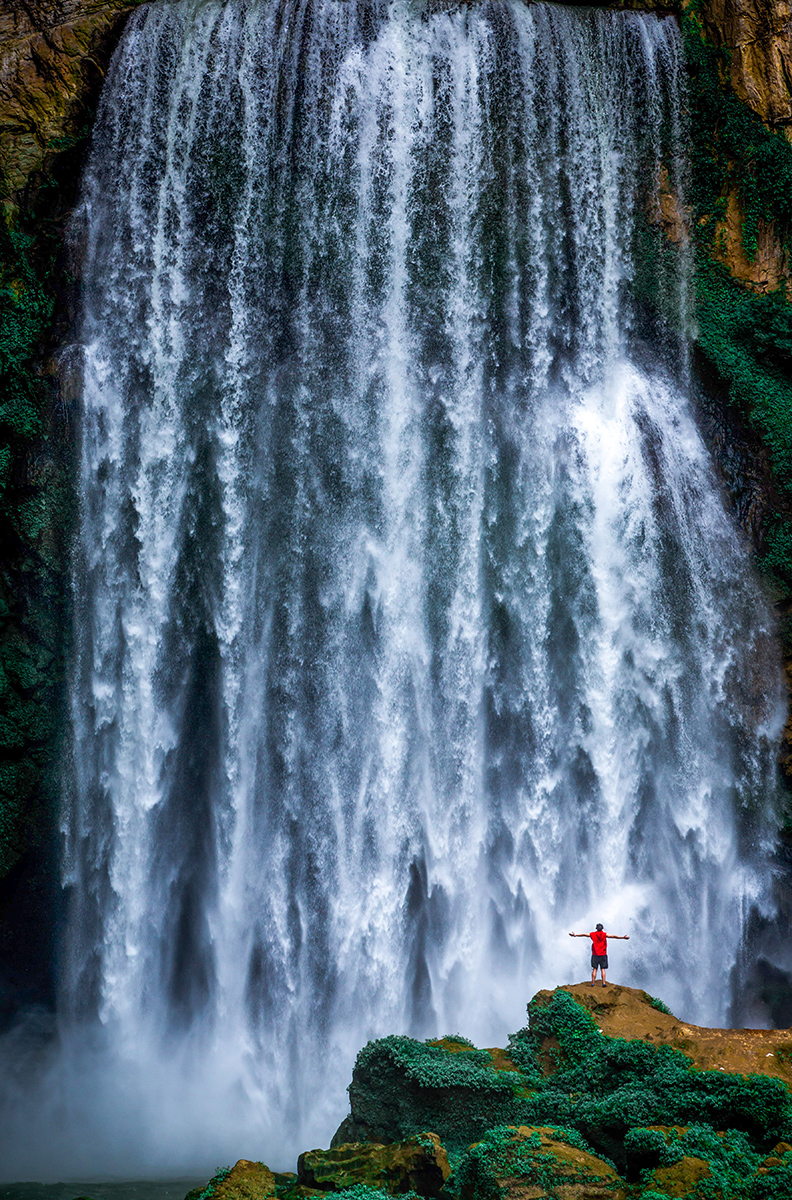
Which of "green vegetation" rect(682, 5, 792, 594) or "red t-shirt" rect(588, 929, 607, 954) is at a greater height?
"green vegetation" rect(682, 5, 792, 594)

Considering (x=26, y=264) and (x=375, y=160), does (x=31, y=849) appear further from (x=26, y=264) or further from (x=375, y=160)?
(x=375, y=160)

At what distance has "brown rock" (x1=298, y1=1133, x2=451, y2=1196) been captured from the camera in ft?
32.3

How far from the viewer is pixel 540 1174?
29.9 feet

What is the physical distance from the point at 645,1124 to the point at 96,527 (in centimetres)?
1338

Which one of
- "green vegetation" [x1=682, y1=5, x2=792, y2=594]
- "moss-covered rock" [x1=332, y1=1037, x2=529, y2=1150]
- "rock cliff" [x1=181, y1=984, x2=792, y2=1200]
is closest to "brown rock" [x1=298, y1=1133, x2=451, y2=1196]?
"rock cliff" [x1=181, y1=984, x2=792, y2=1200]

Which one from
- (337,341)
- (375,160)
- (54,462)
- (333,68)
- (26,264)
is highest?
(333,68)

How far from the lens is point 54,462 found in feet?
60.8

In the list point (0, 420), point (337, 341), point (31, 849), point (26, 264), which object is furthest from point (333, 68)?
point (31, 849)

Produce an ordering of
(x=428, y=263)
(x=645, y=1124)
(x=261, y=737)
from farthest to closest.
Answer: (x=428, y=263), (x=261, y=737), (x=645, y=1124)

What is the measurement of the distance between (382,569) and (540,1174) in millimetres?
10840

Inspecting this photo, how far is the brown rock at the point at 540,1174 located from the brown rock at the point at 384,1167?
0.46 m

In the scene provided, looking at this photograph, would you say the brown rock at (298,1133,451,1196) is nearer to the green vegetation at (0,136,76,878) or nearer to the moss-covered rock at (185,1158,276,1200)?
the moss-covered rock at (185,1158,276,1200)

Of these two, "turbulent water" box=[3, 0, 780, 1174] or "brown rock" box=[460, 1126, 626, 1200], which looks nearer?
"brown rock" box=[460, 1126, 626, 1200]

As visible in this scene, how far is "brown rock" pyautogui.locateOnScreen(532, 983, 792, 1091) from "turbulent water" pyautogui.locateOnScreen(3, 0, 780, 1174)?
3785mm
